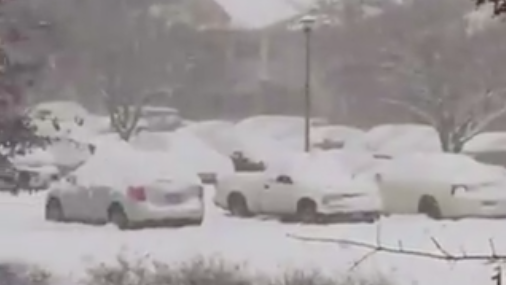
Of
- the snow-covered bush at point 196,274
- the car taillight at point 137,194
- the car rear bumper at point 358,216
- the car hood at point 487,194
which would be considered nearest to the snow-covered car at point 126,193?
the car taillight at point 137,194

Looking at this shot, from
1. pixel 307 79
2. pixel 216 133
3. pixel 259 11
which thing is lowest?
pixel 216 133

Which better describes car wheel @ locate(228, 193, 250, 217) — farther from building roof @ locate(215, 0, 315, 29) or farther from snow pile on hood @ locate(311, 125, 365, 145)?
building roof @ locate(215, 0, 315, 29)

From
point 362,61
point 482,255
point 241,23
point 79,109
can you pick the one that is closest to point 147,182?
point 79,109

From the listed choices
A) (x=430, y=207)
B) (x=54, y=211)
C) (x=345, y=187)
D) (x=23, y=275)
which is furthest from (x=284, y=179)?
(x=23, y=275)

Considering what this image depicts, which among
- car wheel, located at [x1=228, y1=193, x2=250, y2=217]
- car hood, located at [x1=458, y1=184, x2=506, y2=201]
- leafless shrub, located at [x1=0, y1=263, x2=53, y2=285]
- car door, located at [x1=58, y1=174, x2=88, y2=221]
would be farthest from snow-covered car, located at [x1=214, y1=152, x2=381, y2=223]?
leafless shrub, located at [x1=0, y1=263, x2=53, y2=285]

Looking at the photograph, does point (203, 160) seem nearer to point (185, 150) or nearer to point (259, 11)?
point (185, 150)

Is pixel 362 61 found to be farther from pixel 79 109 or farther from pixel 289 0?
pixel 79 109
